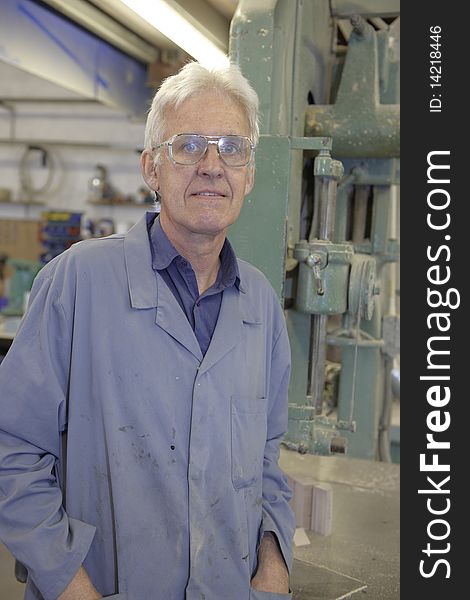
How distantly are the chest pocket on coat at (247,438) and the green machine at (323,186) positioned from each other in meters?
0.42

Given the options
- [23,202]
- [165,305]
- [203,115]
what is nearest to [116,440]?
[165,305]

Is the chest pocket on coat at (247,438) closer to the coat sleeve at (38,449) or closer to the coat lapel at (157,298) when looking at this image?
the coat lapel at (157,298)

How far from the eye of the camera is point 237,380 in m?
1.20

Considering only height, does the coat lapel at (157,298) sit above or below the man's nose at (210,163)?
below

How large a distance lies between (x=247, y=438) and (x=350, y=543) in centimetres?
67

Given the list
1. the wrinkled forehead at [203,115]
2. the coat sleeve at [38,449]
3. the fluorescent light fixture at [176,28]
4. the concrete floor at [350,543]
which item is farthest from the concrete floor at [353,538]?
the fluorescent light fixture at [176,28]

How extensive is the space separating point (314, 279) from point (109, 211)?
5.36m

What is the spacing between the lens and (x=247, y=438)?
1208mm

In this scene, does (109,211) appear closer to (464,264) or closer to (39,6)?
(39,6)

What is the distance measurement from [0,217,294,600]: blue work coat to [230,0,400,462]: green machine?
53 cm

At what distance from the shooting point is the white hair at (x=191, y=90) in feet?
3.87

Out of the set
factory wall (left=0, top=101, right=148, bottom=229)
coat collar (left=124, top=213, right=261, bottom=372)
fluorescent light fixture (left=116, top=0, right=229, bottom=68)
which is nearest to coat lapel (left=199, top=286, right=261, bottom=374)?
coat collar (left=124, top=213, right=261, bottom=372)

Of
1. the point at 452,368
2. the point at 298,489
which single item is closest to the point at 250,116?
the point at 452,368

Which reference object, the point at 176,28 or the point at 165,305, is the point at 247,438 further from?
the point at 176,28
